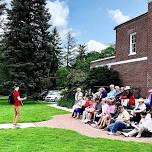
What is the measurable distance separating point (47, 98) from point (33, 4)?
11.4 metres

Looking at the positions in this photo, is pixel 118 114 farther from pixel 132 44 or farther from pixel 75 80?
pixel 75 80

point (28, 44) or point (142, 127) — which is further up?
point (28, 44)

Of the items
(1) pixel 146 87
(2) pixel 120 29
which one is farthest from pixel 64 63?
(1) pixel 146 87

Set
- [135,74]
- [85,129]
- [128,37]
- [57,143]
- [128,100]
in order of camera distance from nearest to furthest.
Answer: [57,143] < [85,129] < [128,100] < [135,74] < [128,37]

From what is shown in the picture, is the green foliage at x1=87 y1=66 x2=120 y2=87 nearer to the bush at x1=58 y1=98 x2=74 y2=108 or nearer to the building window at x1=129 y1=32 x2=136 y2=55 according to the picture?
the bush at x1=58 y1=98 x2=74 y2=108

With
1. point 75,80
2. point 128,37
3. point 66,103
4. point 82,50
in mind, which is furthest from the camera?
point 82,50

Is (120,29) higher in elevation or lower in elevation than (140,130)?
higher

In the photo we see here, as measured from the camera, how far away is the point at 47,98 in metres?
51.8

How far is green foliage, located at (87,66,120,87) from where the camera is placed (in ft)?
110

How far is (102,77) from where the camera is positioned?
33.5 m

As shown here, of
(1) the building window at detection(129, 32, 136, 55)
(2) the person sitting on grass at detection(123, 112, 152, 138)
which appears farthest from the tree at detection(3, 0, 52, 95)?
(2) the person sitting on grass at detection(123, 112, 152, 138)

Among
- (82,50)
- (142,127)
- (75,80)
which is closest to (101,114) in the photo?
(142,127)

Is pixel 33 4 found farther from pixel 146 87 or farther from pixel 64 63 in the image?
pixel 64 63

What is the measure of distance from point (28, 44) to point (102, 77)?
44.9 feet
